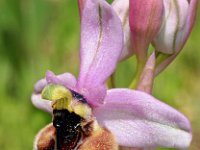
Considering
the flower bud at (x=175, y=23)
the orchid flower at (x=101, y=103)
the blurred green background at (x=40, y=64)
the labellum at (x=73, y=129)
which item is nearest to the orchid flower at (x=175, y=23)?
the flower bud at (x=175, y=23)

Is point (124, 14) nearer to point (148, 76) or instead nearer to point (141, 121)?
point (148, 76)

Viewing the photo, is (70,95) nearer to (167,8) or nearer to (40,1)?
(167,8)

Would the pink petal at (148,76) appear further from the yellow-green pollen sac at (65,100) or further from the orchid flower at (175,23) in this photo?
the yellow-green pollen sac at (65,100)

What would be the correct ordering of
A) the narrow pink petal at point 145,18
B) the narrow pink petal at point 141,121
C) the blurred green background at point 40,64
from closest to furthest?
the narrow pink petal at point 141,121, the narrow pink petal at point 145,18, the blurred green background at point 40,64

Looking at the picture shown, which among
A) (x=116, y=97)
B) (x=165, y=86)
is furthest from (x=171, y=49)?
(x=165, y=86)

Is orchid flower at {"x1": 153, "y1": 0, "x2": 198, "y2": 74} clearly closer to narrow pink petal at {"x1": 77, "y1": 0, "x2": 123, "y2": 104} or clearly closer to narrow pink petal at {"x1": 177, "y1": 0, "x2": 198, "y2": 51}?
narrow pink petal at {"x1": 177, "y1": 0, "x2": 198, "y2": 51}

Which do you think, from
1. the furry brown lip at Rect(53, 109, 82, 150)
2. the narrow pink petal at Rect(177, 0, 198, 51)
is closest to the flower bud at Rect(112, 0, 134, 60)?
the narrow pink petal at Rect(177, 0, 198, 51)
